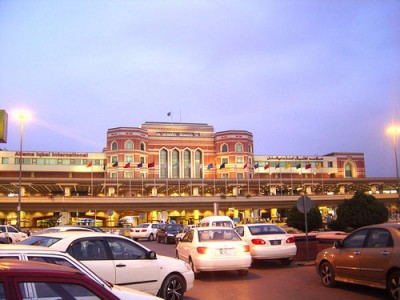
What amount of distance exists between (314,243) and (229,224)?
7.70 metres

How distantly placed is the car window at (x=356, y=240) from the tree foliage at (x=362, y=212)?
13.2 metres

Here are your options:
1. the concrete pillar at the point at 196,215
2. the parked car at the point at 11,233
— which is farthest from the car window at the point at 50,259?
the concrete pillar at the point at 196,215

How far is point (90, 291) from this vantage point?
381cm

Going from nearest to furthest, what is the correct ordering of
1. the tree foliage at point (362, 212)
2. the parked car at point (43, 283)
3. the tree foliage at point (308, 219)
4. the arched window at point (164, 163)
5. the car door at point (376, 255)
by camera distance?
the parked car at point (43, 283)
the car door at point (376, 255)
the tree foliage at point (362, 212)
the tree foliage at point (308, 219)
the arched window at point (164, 163)

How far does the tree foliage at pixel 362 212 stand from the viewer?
23.5 metres

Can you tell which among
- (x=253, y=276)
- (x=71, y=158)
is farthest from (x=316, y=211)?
(x=71, y=158)

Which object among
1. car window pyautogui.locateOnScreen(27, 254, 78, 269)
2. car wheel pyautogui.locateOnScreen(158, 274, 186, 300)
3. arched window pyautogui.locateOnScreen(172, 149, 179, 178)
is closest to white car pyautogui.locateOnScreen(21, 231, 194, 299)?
car wheel pyautogui.locateOnScreen(158, 274, 186, 300)

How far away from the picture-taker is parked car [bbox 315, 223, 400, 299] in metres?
9.48

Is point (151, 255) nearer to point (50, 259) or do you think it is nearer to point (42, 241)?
point (42, 241)

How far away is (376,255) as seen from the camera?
9906 mm

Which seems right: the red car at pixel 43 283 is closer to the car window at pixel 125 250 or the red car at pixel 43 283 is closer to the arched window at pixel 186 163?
the car window at pixel 125 250

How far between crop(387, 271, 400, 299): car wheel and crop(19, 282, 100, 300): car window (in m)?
7.60

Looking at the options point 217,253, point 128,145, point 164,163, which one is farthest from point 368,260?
point 164,163

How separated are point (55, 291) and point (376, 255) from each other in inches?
322
